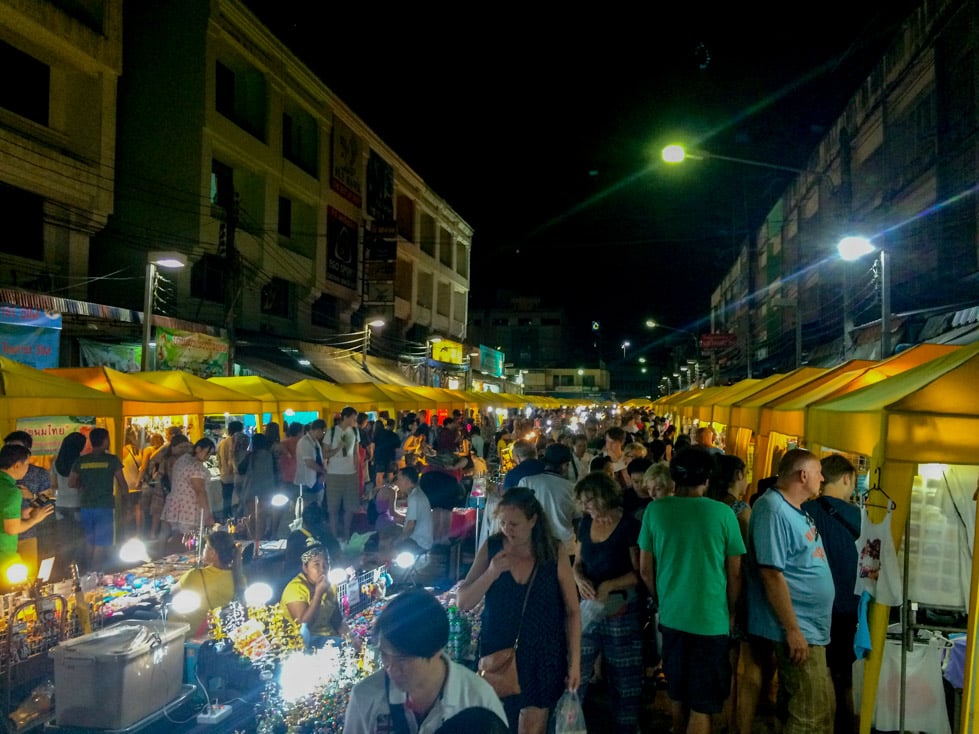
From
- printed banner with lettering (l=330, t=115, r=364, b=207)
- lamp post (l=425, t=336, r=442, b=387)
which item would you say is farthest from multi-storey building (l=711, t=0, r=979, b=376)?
printed banner with lettering (l=330, t=115, r=364, b=207)

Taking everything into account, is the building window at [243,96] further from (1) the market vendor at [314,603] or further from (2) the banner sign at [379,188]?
(1) the market vendor at [314,603]

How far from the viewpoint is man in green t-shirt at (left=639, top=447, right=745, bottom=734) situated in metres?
3.93

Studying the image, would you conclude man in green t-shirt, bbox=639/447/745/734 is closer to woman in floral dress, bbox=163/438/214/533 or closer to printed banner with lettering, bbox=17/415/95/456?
woman in floral dress, bbox=163/438/214/533

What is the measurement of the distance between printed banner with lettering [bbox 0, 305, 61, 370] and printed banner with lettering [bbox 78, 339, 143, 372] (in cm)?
143

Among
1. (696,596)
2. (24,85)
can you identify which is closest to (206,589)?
(696,596)

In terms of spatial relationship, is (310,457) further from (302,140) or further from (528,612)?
(302,140)

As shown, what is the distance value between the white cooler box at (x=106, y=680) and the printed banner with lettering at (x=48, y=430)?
7093 mm

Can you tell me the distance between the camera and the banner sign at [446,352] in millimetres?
35531

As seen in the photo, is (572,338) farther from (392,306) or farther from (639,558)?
(639,558)

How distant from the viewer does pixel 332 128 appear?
2775 cm

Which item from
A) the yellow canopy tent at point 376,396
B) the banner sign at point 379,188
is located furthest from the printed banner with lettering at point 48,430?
the banner sign at point 379,188

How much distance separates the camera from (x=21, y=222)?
579 inches

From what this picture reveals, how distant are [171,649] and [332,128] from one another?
26.1m

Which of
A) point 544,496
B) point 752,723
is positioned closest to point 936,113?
point 544,496
